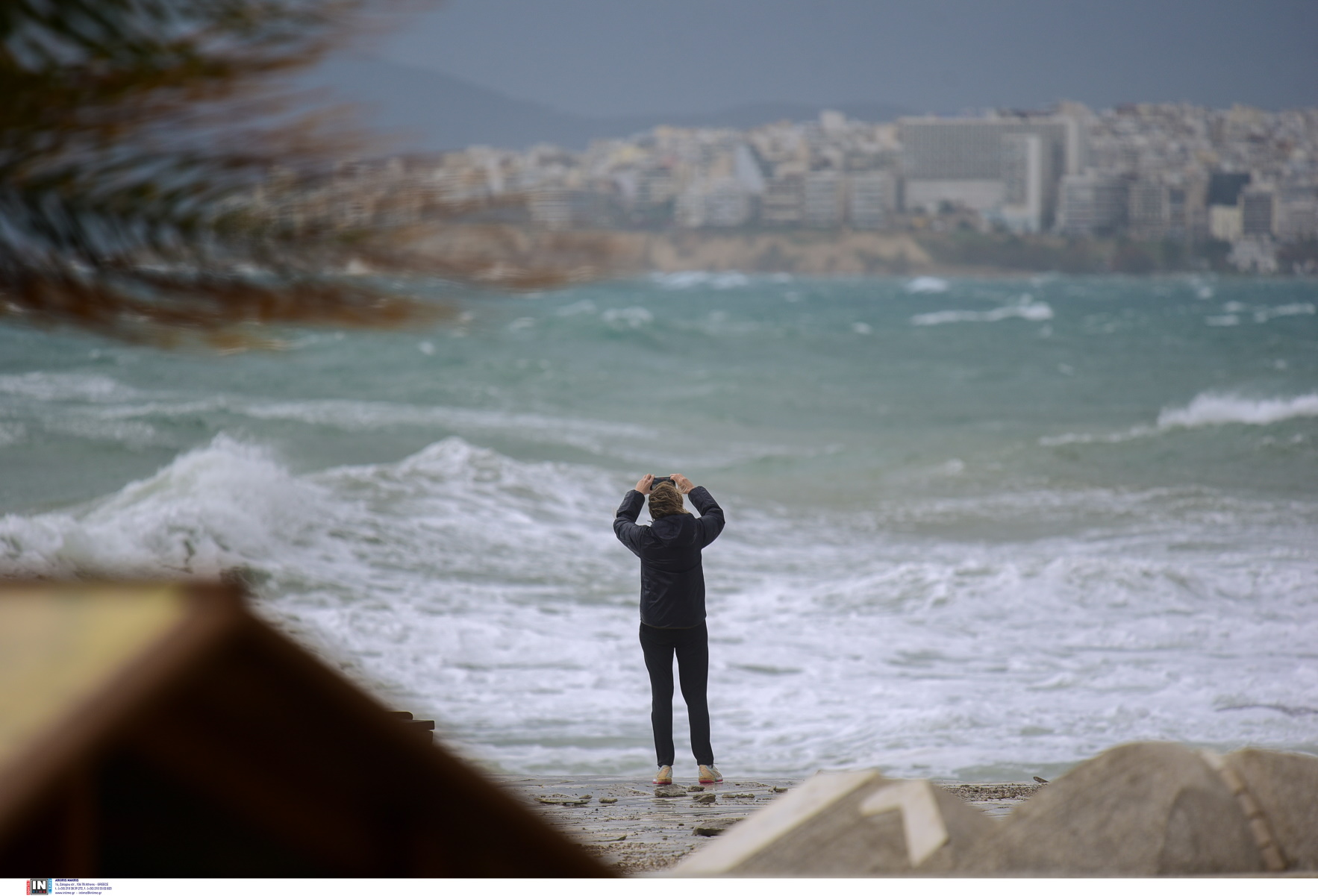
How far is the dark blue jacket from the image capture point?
5883mm

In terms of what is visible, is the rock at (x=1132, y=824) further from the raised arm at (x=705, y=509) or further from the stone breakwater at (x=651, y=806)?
the raised arm at (x=705, y=509)

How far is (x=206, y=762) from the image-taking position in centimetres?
80

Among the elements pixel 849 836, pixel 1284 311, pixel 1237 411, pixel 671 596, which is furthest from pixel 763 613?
pixel 1284 311

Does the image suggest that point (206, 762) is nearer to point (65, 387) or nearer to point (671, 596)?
point (671, 596)

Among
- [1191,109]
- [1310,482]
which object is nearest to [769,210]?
[1191,109]

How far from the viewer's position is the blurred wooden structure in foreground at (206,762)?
29.4 inches

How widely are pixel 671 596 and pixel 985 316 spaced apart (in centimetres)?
6413

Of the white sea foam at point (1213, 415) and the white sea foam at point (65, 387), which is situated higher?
the white sea foam at point (65, 387)

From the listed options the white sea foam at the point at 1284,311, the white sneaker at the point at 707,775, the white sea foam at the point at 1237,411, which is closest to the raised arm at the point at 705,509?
the white sneaker at the point at 707,775

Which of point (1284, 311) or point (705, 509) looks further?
point (1284, 311)

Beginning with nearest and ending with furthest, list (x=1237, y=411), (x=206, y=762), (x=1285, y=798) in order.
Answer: (x=206, y=762) → (x=1285, y=798) → (x=1237, y=411)

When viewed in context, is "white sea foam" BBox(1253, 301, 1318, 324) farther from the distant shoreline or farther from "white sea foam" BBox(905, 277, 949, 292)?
the distant shoreline

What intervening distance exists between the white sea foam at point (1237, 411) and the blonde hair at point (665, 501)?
2326 centimetres

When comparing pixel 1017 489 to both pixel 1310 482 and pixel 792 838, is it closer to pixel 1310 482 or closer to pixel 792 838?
pixel 1310 482
